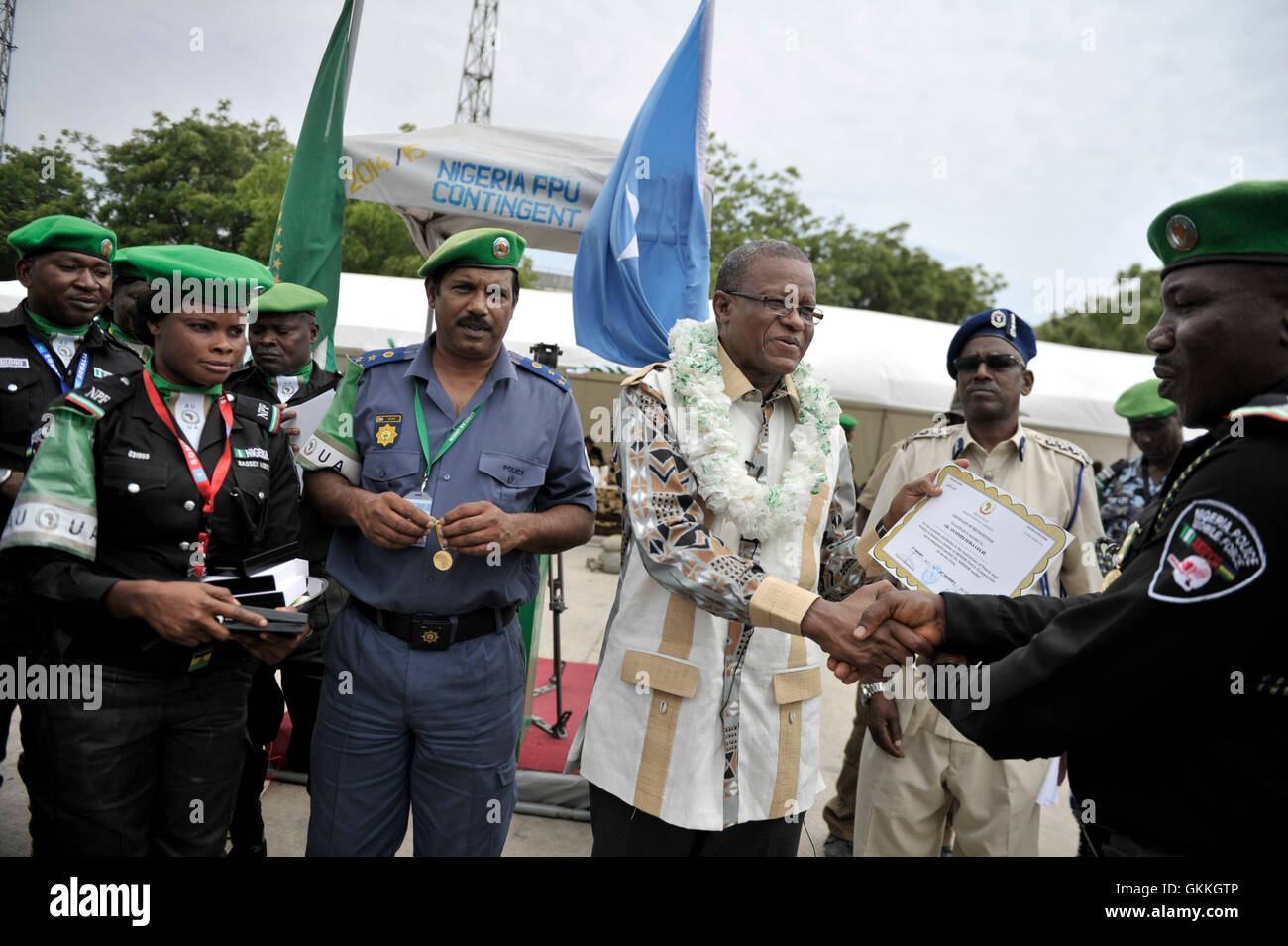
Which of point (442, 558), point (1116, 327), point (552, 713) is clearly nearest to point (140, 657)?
point (442, 558)

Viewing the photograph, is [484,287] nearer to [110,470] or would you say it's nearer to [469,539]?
[469,539]

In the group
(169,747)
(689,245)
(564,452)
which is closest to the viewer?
(169,747)

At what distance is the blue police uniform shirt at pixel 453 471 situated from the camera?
2.49 meters

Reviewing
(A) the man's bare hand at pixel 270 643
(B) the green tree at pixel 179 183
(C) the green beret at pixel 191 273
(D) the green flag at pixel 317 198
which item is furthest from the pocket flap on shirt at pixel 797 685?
(B) the green tree at pixel 179 183

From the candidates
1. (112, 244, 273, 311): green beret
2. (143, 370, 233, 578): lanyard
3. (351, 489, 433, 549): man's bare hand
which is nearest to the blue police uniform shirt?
(351, 489, 433, 549): man's bare hand

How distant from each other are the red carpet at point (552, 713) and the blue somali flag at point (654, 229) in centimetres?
195

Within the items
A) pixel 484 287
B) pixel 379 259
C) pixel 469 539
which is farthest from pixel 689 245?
pixel 379 259

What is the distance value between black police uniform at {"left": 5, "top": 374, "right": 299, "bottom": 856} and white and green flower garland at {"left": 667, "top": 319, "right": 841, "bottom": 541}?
1385mm

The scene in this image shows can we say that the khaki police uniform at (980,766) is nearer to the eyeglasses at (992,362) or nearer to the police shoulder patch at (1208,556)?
the eyeglasses at (992,362)

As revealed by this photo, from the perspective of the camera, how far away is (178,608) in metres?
2.08

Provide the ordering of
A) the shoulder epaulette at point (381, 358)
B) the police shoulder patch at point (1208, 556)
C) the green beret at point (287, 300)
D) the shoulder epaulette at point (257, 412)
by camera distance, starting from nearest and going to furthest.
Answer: the police shoulder patch at point (1208, 556) < the shoulder epaulette at point (257, 412) < the shoulder epaulette at point (381, 358) < the green beret at point (287, 300)

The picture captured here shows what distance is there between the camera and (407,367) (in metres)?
2.70

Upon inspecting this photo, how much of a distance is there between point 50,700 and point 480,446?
55.5 inches

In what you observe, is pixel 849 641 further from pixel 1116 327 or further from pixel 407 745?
pixel 1116 327
